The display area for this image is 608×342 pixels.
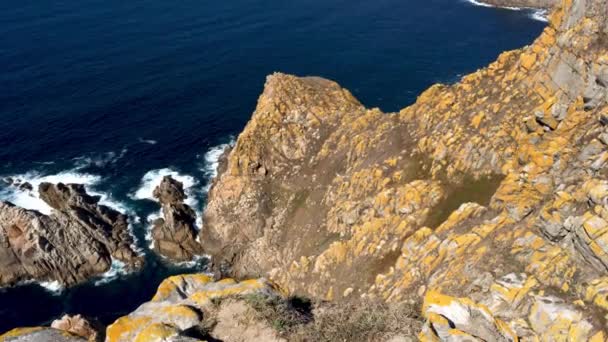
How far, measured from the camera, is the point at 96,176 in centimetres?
9675

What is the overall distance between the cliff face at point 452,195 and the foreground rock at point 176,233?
2.71 meters

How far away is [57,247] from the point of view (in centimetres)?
7688

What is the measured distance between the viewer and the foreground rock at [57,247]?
248 feet

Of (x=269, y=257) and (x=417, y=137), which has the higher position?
(x=417, y=137)

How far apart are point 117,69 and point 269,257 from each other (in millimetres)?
83007

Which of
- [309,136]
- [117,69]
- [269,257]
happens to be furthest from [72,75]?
[269,257]

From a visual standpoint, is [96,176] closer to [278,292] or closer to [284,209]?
[284,209]

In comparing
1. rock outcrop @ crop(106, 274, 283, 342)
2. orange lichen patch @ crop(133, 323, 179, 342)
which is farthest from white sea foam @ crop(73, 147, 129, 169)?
orange lichen patch @ crop(133, 323, 179, 342)

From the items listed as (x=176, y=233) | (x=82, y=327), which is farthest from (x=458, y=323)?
(x=176, y=233)

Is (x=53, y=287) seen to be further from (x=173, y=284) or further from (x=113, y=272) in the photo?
(x=173, y=284)

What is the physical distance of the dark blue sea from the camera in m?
91.0

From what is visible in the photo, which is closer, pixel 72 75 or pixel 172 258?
pixel 172 258

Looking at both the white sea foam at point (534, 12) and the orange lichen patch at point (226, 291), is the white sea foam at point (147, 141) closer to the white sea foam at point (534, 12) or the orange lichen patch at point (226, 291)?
the orange lichen patch at point (226, 291)

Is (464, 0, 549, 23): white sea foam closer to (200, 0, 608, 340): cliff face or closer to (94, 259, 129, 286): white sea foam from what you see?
(200, 0, 608, 340): cliff face
